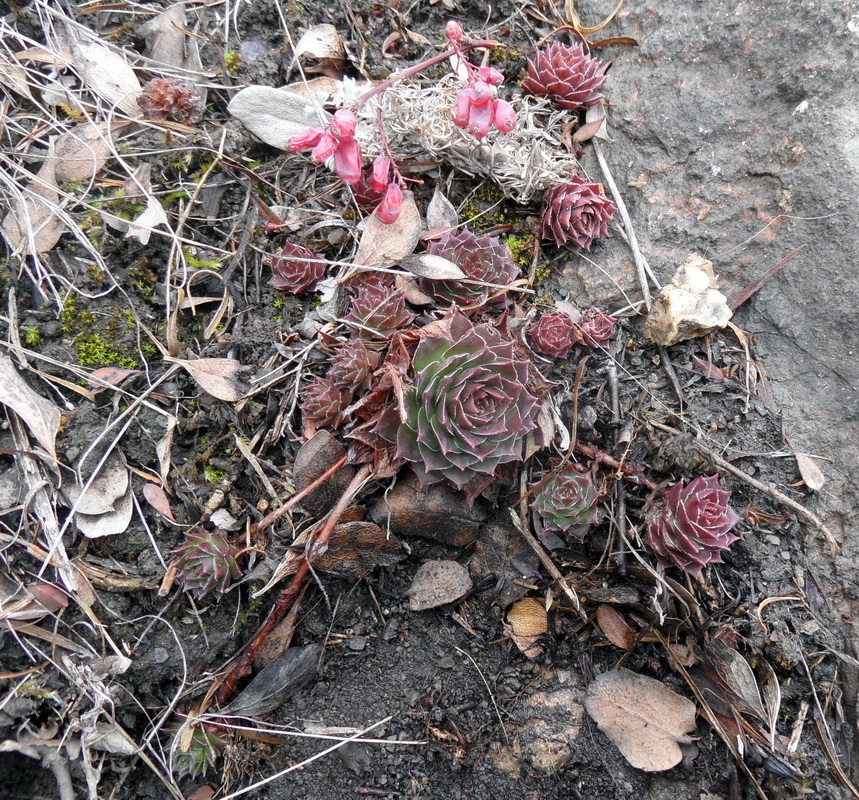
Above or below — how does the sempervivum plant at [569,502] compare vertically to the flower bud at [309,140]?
below

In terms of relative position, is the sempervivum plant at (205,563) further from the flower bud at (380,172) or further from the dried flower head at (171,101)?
the dried flower head at (171,101)

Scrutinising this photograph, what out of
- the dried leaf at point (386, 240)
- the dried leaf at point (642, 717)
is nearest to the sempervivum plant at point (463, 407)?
the dried leaf at point (386, 240)

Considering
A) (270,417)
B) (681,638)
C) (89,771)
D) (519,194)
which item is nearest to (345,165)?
(519,194)

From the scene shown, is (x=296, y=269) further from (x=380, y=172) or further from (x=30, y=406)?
(x=30, y=406)

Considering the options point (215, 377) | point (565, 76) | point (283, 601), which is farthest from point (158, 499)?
point (565, 76)

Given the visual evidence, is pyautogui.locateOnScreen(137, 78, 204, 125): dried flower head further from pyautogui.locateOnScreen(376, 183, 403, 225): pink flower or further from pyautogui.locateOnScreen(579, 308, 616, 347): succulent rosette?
pyautogui.locateOnScreen(579, 308, 616, 347): succulent rosette

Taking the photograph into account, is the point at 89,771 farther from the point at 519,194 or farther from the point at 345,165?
the point at 519,194
